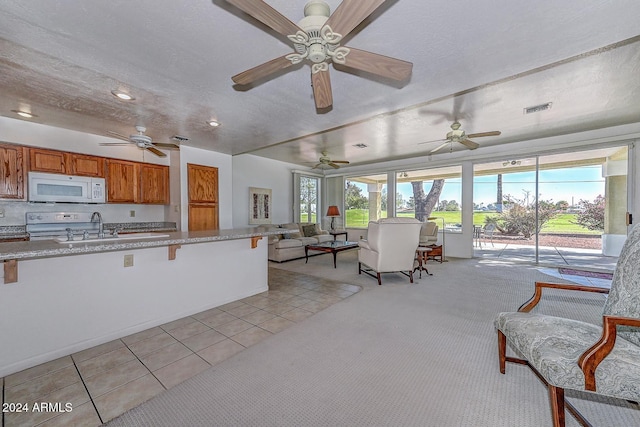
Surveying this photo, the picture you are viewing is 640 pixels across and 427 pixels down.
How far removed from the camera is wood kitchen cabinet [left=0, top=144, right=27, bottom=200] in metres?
3.50

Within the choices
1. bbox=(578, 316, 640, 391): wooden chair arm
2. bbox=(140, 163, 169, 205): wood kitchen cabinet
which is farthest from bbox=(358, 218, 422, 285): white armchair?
bbox=(140, 163, 169, 205): wood kitchen cabinet

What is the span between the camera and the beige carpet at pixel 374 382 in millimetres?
1396

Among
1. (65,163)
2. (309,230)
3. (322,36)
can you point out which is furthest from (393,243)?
(65,163)

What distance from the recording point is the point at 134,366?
6.20 feet

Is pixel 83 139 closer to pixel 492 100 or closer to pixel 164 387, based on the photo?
pixel 164 387

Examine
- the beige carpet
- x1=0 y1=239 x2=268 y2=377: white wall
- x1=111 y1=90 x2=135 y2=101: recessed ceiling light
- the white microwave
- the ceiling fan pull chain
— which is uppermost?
x1=111 y1=90 x2=135 y2=101: recessed ceiling light

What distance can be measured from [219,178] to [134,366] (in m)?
4.25

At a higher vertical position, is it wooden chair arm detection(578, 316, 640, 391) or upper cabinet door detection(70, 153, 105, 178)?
upper cabinet door detection(70, 153, 105, 178)

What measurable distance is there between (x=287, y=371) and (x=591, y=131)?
664 cm

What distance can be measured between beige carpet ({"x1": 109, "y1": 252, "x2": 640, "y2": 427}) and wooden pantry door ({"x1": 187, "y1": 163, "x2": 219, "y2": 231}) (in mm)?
3620

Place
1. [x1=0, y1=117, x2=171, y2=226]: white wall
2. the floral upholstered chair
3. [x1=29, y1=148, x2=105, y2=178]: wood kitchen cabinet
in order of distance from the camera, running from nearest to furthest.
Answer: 1. the floral upholstered chair
2. [x1=0, y1=117, x2=171, y2=226]: white wall
3. [x1=29, y1=148, x2=105, y2=178]: wood kitchen cabinet

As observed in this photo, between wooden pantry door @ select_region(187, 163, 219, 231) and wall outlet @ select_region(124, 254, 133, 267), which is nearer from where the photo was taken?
wall outlet @ select_region(124, 254, 133, 267)

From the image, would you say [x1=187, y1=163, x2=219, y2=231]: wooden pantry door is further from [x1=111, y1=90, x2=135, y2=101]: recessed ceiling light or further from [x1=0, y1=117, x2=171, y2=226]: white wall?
[x1=111, y1=90, x2=135, y2=101]: recessed ceiling light

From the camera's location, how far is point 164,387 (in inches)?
65.1
